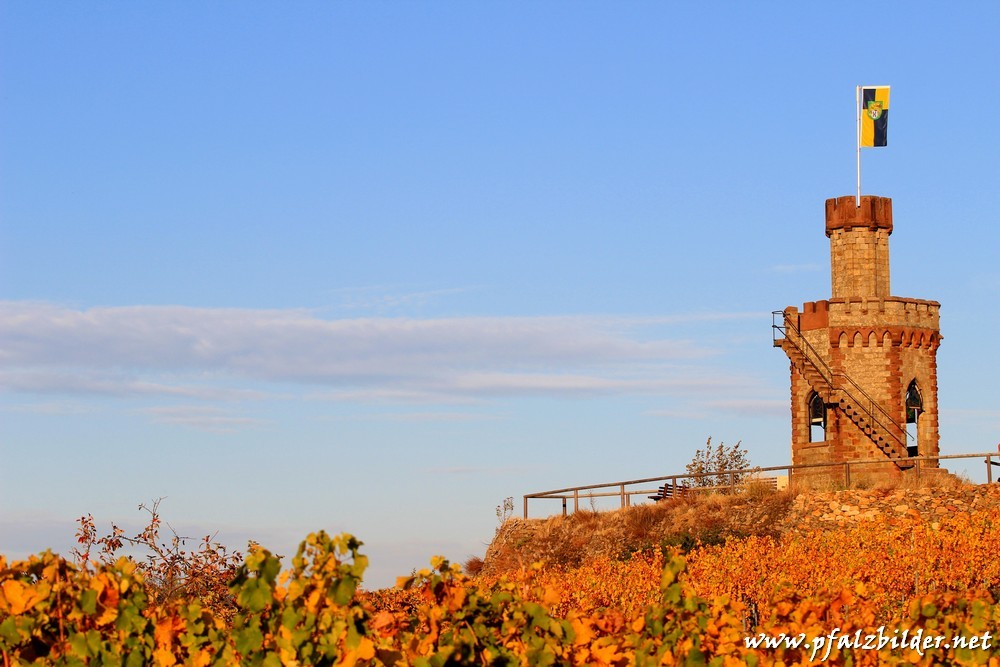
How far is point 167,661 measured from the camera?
8.71 m

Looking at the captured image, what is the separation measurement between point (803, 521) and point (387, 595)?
50.7ft

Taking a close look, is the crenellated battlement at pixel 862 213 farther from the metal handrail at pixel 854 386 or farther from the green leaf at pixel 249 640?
the green leaf at pixel 249 640

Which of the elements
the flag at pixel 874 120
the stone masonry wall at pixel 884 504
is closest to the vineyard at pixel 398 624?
the stone masonry wall at pixel 884 504

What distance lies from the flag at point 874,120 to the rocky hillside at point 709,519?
15.8 metres

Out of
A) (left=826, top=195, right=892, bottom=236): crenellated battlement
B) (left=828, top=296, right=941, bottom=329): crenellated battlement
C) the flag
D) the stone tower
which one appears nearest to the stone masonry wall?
the stone tower

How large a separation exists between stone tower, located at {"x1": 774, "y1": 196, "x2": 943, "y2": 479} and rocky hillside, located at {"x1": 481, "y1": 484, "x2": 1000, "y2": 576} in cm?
606

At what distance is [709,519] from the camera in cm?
4247

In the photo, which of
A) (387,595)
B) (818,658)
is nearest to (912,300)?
(387,595)

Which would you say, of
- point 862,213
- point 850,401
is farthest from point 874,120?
point 850,401

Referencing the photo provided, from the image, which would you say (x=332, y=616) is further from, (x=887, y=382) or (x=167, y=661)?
(x=887, y=382)

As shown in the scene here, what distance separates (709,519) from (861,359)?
35.1 feet

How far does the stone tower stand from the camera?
159 feet

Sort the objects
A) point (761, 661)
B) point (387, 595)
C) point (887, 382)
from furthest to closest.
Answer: point (887, 382)
point (387, 595)
point (761, 661)

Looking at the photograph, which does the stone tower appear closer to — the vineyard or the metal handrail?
the metal handrail
